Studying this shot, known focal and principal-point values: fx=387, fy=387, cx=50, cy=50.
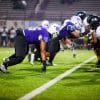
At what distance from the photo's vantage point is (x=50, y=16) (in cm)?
2869

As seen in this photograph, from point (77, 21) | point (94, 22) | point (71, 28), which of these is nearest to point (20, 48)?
point (71, 28)

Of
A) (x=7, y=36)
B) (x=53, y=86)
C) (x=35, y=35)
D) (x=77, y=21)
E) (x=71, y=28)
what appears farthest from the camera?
(x=7, y=36)

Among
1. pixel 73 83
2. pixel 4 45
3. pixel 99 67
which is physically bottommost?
pixel 4 45

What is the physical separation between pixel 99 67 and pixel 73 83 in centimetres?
346

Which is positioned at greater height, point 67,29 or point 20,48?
point 67,29

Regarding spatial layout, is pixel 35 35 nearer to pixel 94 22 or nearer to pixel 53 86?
pixel 94 22

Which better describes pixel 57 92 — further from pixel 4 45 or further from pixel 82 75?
pixel 4 45

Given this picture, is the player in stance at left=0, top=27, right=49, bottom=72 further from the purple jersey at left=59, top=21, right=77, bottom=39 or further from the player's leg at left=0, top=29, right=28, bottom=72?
the purple jersey at left=59, top=21, right=77, bottom=39

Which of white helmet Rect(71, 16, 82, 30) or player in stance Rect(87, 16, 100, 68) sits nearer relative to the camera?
player in stance Rect(87, 16, 100, 68)

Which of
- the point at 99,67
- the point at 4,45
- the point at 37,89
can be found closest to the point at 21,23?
the point at 4,45

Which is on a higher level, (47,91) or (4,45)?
(47,91)

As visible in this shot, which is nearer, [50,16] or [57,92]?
[57,92]

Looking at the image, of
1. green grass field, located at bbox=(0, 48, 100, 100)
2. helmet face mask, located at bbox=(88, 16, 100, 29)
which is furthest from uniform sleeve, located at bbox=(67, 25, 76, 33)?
green grass field, located at bbox=(0, 48, 100, 100)

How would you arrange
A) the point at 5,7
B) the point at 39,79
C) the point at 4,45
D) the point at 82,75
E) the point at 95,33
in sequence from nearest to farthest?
the point at 39,79 → the point at 82,75 → the point at 95,33 → the point at 4,45 → the point at 5,7
